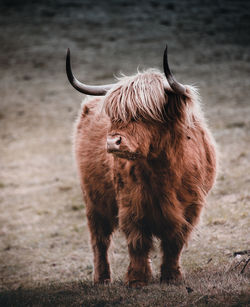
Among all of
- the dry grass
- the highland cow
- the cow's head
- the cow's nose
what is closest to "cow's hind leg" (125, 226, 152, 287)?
the highland cow

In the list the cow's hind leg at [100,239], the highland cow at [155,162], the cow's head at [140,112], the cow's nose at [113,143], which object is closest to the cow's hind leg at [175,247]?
the highland cow at [155,162]

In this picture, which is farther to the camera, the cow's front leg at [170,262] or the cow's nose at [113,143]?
the cow's front leg at [170,262]

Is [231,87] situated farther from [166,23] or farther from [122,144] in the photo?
[122,144]

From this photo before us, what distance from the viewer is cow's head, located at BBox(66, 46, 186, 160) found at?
11.7 ft

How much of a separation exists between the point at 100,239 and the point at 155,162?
5.83ft

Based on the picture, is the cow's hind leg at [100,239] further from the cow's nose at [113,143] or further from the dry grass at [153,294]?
the cow's nose at [113,143]

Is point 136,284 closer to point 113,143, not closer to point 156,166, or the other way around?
point 156,166

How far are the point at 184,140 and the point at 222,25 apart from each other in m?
19.9

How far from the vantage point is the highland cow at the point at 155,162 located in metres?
3.68

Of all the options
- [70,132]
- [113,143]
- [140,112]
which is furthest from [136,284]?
[70,132]

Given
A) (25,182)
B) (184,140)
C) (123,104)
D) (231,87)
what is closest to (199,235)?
(184,140)

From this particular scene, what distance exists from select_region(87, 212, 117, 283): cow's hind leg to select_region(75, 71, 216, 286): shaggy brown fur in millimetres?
763

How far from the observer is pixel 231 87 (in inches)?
635

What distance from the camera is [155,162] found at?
387 cm
